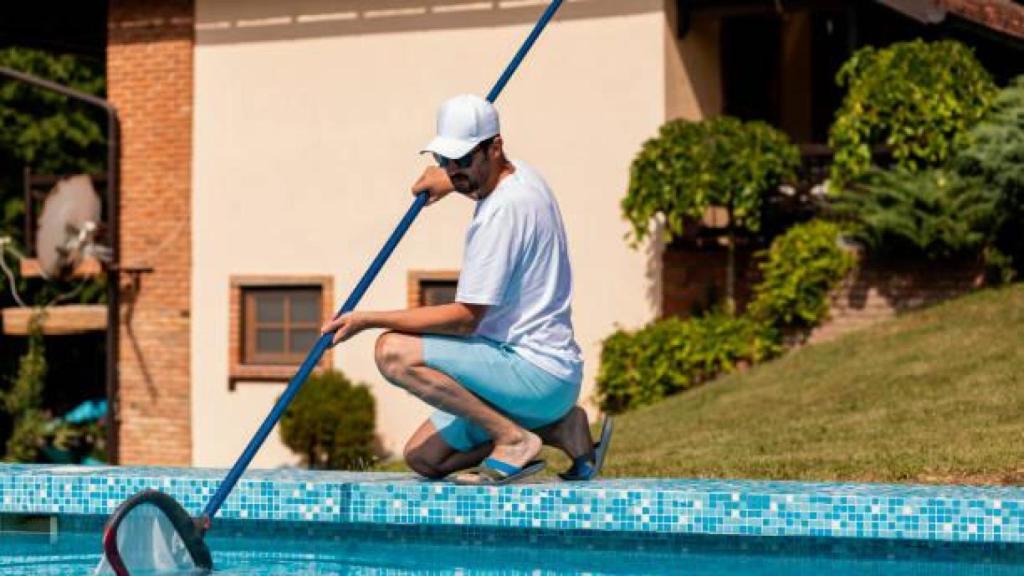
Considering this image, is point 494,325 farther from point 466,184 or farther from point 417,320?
point 466,184

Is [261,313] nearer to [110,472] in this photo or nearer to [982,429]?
[982,429]

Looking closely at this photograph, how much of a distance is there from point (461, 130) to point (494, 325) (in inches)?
30.0

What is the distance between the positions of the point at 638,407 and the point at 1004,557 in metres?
9.58

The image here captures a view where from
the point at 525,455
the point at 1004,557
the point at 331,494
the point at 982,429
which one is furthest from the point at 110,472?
the point at 982,429

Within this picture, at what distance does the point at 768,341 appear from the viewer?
16.2 m

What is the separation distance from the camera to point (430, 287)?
1842 centimetres

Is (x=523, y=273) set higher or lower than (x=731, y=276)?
lower

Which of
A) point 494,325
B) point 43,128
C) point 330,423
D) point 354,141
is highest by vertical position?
point 43,128

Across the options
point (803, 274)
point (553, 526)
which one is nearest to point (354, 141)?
point (803, 274)

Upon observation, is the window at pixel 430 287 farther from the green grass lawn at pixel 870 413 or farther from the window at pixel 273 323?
the green grass lawn at pixel 870 413

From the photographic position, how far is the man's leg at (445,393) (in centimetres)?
725

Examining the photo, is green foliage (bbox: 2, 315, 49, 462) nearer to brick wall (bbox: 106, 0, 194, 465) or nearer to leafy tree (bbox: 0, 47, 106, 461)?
brick wall (bbox: 106, 0, 194, 465)

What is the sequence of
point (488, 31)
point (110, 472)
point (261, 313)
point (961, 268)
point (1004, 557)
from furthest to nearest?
point (261, 313), point (488, 31), point (961, 268), point (110, 472), point (1004, 557)

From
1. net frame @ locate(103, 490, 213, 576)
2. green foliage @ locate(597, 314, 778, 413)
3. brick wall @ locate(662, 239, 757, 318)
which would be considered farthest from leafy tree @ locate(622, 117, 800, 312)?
net frame @ locate(103, 490, 213, 576)
